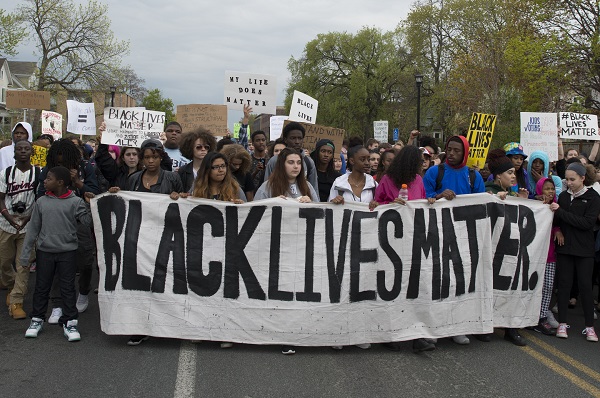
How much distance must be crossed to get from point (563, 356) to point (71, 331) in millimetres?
4370

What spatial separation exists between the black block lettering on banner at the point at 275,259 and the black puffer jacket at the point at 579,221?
2.85m

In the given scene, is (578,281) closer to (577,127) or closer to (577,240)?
(577,240)

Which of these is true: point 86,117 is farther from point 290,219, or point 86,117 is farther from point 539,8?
point 539,8

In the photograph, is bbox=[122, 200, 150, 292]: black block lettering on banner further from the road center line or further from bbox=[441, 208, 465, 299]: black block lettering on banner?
bbox=[441, 208, 465, 299]: black block lettering on banner

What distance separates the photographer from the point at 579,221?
5.68 metres

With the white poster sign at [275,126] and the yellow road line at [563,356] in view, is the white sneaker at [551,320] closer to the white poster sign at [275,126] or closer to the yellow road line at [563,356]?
the yellow road line at [563,356]

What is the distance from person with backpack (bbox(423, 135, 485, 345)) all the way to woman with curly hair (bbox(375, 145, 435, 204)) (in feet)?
1.11

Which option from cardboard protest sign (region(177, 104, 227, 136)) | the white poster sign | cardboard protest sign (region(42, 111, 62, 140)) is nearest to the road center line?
cardboard protest sign (region(177, 104, 227, 136))

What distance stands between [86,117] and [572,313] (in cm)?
860

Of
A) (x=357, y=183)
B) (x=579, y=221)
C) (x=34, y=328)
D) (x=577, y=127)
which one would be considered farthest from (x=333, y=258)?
(x=577, y=127)

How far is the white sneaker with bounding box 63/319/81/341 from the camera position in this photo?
511 cm

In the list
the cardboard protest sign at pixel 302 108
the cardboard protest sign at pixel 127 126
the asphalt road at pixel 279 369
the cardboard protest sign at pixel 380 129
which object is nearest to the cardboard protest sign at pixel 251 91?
the cardboard protest sign at pixel 302 108

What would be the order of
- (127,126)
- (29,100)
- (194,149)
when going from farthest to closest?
1. (29,100)
2. (127,126)
3. (194,149)

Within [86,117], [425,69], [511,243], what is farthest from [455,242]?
[425,69]
